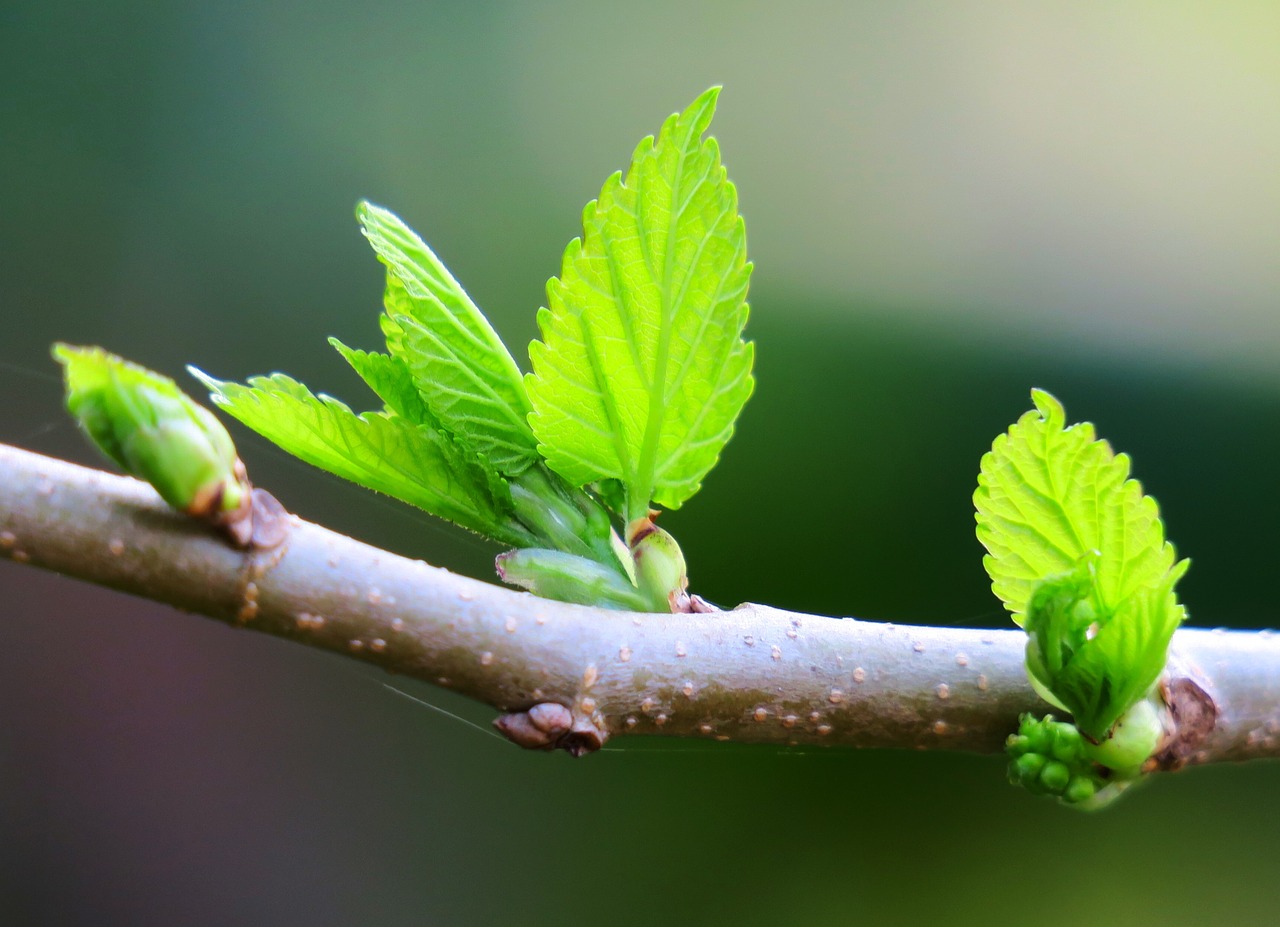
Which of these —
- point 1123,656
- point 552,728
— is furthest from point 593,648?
point 1123,656

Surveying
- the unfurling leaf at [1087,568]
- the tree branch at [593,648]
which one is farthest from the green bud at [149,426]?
the unfurling leaf at [1087,568]

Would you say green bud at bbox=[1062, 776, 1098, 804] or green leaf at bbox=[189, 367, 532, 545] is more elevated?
green leaf at bbox=[189, 367, 532, 545]

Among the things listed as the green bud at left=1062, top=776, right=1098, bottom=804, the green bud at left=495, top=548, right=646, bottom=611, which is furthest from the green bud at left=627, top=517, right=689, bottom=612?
the green bud at left=1062, top=776, right=1098, bottom=804

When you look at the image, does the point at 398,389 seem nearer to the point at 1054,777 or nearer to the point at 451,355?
the point at 451,355

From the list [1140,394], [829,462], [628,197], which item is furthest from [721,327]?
[1140,394]

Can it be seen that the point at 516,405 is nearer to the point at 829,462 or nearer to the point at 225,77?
the point at 829,462

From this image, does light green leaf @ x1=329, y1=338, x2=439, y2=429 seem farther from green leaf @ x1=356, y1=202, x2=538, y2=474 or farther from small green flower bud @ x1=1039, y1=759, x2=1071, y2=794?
small green flower bud @ x1=1039, y1=759, x2=1071, y2=794

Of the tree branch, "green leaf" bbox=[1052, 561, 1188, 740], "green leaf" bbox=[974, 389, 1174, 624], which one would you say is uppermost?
"green leaf" bbox=[974, 389, 1174, 624]
